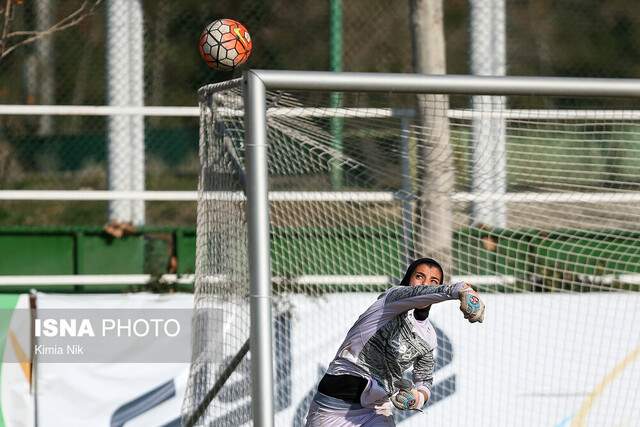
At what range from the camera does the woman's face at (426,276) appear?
18.6 ft

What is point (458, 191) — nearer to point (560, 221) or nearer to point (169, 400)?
point (560, 221)

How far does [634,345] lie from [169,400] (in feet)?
10.1

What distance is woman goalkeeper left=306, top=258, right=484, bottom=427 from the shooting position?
5762mm

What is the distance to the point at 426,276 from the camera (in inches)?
223

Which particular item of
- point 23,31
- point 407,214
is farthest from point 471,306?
point 23,31

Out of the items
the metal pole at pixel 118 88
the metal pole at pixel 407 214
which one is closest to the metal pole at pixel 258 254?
the metal pole at pixel 407 214

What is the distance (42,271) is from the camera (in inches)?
347

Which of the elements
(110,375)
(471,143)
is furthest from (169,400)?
(471,143)

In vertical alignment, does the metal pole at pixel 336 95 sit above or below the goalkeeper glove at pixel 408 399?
above

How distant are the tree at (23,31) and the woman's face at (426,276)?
13.4 feet

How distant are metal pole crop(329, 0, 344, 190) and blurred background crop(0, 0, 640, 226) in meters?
0.01

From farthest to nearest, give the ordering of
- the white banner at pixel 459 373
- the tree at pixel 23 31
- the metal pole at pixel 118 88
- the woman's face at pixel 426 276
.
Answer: the metal pole at pixel 118 88, the tree at pixel 23 31, the white banner at pixel 459 373, the woman's face at pixel 426 276

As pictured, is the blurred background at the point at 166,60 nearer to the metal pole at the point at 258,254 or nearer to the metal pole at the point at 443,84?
the metal pole at the point at 443,84

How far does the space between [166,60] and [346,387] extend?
12.5ft
